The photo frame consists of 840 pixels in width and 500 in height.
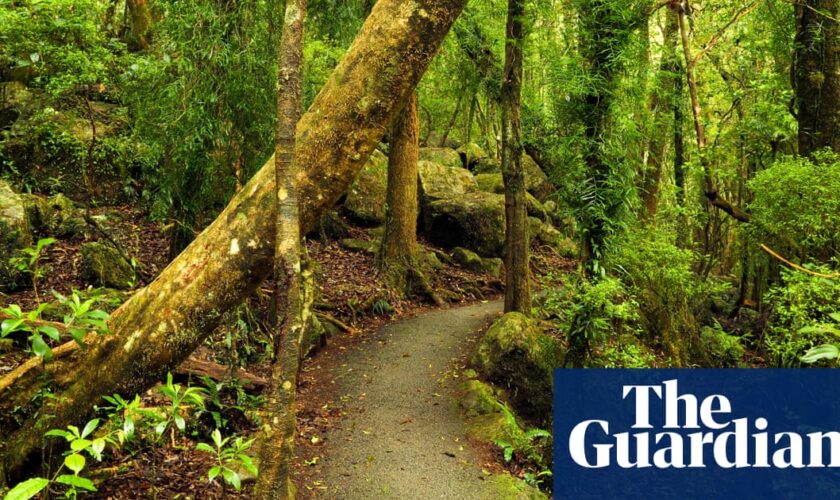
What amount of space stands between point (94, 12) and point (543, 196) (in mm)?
15934

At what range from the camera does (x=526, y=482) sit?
603 centimetres

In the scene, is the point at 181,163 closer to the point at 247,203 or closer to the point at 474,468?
the point at 247,203

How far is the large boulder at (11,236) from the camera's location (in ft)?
26.3

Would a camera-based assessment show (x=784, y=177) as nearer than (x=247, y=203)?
A: No

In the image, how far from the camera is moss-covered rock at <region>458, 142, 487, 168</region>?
21.8 m

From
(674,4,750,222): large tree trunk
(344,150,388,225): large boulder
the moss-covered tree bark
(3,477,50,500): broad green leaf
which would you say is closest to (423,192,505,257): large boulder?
(344,150,388,225): large boulder

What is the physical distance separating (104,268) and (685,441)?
8022mm

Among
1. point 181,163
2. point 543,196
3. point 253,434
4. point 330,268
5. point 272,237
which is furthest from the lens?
point 543,196

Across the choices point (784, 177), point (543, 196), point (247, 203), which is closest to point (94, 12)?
point (247, 203)

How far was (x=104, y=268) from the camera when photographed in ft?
28.1

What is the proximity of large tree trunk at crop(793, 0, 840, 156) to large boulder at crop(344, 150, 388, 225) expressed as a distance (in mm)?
9374

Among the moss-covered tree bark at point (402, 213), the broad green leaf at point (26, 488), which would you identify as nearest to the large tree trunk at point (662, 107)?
the moss-covered tree bark at point (402, 213)

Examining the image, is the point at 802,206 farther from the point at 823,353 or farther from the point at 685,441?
the point at 823,353

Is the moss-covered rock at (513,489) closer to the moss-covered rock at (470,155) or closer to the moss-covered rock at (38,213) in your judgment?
the moss-covered rock at (38,213)
